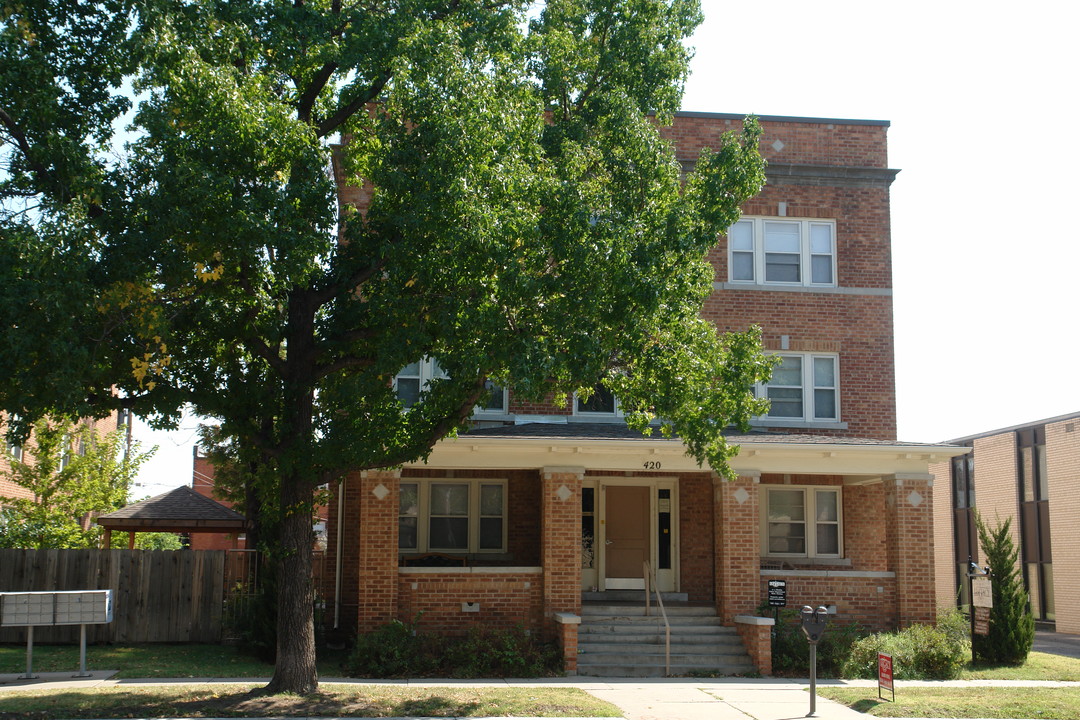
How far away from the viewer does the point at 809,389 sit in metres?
20.9

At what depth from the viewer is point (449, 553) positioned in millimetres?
19812

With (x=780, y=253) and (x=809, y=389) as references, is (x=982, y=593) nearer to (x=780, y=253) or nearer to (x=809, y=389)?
(x=809, y=389)

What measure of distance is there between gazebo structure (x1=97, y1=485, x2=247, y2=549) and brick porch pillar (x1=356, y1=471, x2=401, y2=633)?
591 cm

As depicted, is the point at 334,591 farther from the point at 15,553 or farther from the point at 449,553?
the point at 15,553

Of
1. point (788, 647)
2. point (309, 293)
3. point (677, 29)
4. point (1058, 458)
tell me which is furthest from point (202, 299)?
point (1058, 458)

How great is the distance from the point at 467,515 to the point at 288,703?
8.03 m

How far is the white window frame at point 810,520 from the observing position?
67.3 ft

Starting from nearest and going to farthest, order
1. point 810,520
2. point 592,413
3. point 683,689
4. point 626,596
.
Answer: point 683,689, point 626,596, point 592,413, point 810,520

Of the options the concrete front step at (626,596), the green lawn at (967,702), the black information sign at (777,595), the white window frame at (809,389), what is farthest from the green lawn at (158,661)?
the white window frame at (809,389)

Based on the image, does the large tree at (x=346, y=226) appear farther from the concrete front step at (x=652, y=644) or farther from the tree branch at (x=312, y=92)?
the concrete front step at (x=652, y=644)

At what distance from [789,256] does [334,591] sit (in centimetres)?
1121

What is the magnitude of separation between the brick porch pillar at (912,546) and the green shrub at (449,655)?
6272 mm

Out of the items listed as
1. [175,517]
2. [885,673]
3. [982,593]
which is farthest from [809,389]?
[175,517]

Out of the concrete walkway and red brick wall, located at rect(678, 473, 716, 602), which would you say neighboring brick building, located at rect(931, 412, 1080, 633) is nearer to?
red brick wall, located at rect(678, 473, 716, 602)
